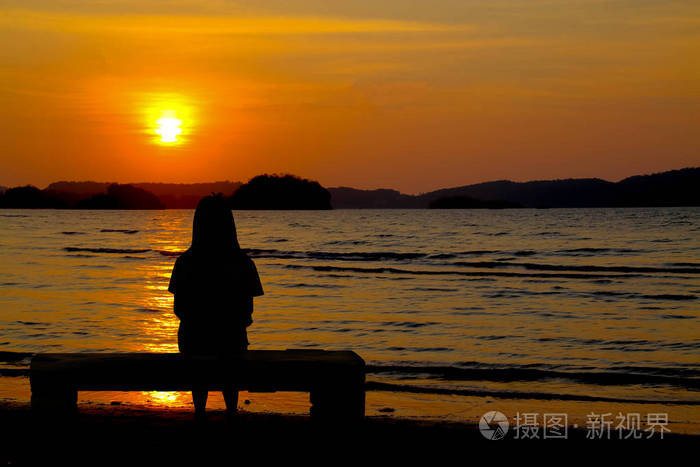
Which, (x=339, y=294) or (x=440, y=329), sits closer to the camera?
(x=440, y=329)

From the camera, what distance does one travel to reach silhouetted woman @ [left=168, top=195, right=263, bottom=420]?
19.5ft

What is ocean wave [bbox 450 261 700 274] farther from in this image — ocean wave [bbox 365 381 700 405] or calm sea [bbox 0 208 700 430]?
ocean wave [bbox 365 381 700 405]

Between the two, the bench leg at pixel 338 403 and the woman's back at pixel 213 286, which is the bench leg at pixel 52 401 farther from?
the bench leg at pixel 338 403

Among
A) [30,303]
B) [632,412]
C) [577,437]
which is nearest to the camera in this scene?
[577,437]

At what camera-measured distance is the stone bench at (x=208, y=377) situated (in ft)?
18.9

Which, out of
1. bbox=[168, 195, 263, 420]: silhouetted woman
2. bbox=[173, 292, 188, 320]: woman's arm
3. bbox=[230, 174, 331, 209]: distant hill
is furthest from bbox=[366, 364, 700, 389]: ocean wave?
bbox=[230, 174, 331, 209]: distant hill

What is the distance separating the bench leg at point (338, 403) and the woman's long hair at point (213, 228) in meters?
1.25

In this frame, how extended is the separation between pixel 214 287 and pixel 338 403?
127cm

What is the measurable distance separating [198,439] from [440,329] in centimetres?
904

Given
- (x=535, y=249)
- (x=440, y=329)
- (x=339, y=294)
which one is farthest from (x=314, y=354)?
(x=535, y=249)

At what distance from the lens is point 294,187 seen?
172875 millimetres

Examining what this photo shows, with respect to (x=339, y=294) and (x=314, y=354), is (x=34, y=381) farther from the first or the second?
(x=339, y=294)

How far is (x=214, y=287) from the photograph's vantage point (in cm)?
Result: 608

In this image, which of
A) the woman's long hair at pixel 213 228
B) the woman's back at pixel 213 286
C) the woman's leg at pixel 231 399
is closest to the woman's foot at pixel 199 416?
the woman's leg at pixel 231 399
